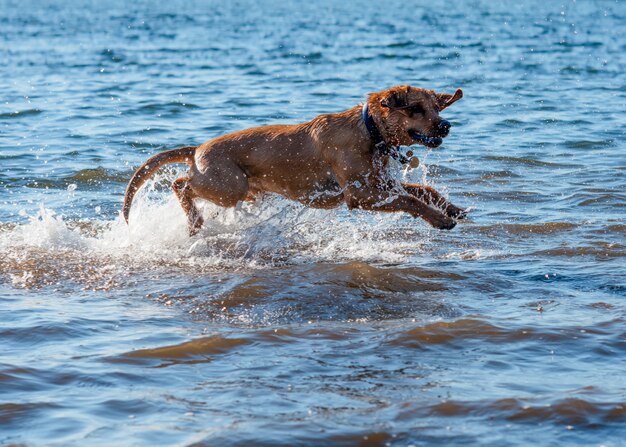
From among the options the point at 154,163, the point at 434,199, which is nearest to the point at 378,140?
the point at 434,199

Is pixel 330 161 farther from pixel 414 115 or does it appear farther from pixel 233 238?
pixel 233 238

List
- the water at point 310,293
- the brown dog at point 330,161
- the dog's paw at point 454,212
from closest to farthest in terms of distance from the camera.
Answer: the water at point 310,293 → the brown dog at point 330,161 → the dog's paw at point 454,212

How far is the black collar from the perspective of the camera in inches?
299

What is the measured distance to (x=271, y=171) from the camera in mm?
8102

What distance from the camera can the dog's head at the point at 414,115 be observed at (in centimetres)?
731

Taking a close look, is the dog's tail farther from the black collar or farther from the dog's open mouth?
the dog's open mouth

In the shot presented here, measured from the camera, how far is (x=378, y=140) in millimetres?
7641

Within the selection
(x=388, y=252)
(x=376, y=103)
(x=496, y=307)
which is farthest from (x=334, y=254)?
(x=496, y=307)

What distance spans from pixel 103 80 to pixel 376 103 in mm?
14203

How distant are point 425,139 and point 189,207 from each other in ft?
7.59

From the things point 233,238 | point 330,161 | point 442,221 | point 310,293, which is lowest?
point 310,293

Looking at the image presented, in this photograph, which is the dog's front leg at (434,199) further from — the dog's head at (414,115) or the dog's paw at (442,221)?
the dog's head at (414,115)

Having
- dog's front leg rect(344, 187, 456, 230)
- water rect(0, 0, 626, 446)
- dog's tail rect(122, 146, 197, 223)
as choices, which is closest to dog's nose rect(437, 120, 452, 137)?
dog's front leg rect(344, 187, 456, 230)

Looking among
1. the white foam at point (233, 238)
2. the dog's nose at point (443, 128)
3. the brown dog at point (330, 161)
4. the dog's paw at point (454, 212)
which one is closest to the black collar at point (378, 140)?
the brown dog at point (330, 161)
